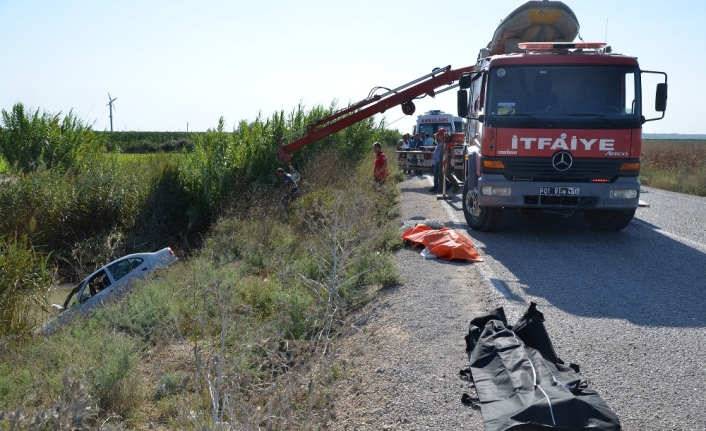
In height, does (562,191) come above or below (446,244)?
above

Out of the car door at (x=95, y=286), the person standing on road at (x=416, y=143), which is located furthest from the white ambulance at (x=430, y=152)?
the car door at (x=95, y=286)

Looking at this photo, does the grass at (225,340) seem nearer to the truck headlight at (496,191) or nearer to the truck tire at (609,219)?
the truck headlight at (496,191)

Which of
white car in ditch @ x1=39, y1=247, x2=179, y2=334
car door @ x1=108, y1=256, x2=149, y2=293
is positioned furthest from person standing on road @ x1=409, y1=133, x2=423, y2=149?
car door @ x1=108, y1=256, x2=149, y2=293

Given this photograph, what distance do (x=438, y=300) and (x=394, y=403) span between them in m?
2.54

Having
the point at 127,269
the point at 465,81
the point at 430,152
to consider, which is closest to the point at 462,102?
the point at 465,81

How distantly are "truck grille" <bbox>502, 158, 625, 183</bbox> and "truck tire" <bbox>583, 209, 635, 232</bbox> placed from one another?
1052 millimetres

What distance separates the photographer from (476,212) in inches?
435

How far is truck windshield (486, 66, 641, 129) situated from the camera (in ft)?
32.1

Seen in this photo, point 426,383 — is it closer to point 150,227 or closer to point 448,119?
point 150,227

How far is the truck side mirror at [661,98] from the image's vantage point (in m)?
9.76

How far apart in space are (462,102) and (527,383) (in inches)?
289

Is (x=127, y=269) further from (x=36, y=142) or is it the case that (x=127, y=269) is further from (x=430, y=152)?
(x=430, y=152)

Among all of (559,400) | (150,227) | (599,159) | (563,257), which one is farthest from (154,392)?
(150,227)

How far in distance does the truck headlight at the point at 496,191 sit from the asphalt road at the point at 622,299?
2.72 ft
